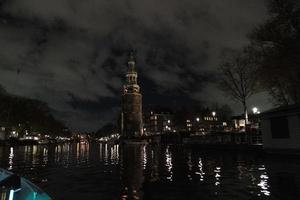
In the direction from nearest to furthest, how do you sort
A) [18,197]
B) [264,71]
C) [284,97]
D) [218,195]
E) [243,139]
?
[18,197]
[218,195]
[264,71]
[243,139]
[284,97]

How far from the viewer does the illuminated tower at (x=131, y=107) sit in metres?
169

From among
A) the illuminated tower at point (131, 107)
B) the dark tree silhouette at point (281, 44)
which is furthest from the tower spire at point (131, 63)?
the dark tree silhouette at point (281, 44)

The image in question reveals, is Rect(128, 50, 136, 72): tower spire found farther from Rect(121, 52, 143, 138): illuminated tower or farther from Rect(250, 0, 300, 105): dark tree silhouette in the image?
Rect(250, 0, 300, 105): dark tree silhouette

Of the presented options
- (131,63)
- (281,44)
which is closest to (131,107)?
(131,63)

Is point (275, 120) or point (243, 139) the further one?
point (243, 139)

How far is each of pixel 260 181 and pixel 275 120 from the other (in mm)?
20139

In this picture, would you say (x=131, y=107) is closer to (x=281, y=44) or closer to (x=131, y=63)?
(x=131, y=63)

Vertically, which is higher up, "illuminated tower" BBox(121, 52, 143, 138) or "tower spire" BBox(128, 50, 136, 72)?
"tower spire" BBox(128, 50, 136, 72)

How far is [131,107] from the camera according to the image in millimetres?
172875

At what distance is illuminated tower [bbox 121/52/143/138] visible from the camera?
169 m

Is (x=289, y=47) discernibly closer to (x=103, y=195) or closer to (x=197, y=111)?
(x=103, y=195)

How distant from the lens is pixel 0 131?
10238 centimetres

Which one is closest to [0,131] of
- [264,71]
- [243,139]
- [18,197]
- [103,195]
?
[243,139]

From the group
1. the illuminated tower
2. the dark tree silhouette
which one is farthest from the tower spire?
the dark tree silhouette
